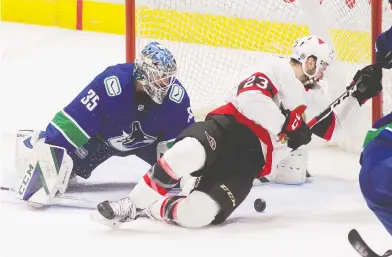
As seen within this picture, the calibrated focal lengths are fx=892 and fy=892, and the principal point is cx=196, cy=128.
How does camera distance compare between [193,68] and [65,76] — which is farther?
[65,76]

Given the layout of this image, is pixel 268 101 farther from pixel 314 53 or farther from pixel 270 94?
pixel 314 53

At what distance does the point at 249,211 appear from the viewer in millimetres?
2838

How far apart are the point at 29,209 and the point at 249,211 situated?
0.69 m

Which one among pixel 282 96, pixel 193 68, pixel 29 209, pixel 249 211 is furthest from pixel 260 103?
pixel 193 68

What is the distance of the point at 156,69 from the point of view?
2.76m

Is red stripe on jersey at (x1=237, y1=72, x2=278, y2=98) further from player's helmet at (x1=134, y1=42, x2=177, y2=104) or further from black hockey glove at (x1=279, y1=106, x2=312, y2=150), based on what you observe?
player's helmet at (x1=134, y1=42, x2=177, y2=104)

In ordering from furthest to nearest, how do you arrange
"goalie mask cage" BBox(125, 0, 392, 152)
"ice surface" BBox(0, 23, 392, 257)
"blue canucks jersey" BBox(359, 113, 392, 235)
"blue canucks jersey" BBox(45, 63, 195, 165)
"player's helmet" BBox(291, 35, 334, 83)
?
"goalie mask cage" BBox(125, 0, 392, 152) < "blue canucks jersey" BBox(45, 63, 195, 165) < "player's helmet" BBox(291, 35, 334, 83) < "ice surface" BBox(0, 23, 392, 257) < "blue canucks jersey" BBox(359, 113, 392, 235)

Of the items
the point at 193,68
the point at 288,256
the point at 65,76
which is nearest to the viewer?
the point at 288,256

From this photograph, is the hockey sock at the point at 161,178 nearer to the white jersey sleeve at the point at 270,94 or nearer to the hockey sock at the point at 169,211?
the hockey sock at the point at 169,211

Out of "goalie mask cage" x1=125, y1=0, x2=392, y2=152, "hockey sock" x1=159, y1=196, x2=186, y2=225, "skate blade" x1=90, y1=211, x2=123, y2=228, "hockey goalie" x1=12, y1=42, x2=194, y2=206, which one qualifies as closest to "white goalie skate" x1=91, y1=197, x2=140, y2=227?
"skate blade" x1=90, y1=211, x2=123, y2=228

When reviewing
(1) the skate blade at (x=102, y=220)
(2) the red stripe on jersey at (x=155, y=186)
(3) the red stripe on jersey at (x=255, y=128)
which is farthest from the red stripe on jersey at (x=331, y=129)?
(1) the skate blade at (x=102, y=220)

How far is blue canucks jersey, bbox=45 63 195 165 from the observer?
9.37 ft

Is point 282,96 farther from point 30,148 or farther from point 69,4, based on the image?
point 69,4

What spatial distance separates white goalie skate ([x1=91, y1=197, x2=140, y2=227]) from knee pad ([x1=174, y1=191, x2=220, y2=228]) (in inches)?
5.6
